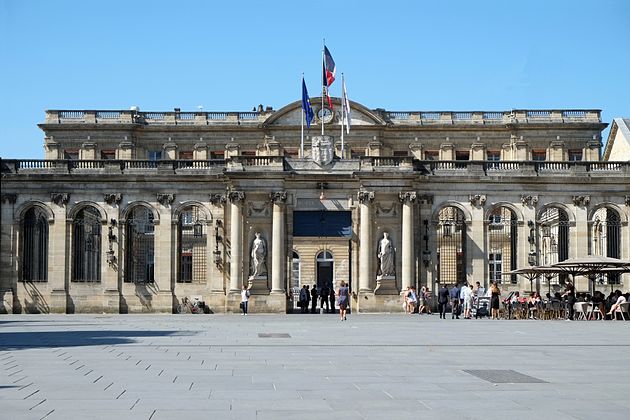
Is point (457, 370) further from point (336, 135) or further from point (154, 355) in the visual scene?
point (336, 135)

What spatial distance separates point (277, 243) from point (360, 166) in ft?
18.3

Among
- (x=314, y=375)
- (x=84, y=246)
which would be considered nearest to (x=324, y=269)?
(x=84, y=246)

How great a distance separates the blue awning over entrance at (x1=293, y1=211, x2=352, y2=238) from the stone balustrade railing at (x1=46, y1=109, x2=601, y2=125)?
2514 cm

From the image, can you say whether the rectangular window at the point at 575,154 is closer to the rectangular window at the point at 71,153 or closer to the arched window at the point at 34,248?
the rectangular window at the point at 71,153

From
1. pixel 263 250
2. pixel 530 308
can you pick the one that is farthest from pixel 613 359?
pixel 263 250

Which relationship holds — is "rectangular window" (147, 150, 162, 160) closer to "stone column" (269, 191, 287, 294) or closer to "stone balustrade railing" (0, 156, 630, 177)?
"stone balustrade railing" (0, 156, 630, 177)

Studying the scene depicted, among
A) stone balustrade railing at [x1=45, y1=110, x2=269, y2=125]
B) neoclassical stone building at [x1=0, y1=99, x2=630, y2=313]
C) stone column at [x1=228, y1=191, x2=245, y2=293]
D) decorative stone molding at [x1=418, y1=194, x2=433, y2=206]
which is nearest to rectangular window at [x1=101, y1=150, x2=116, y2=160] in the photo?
stone balustrade railing at [x1=45, y1=110, x2=269, y2=125]

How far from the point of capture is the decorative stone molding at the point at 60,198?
48.8 m

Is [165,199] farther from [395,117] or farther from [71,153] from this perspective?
[395,117]

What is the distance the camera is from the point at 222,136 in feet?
238

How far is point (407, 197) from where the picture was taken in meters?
47.6

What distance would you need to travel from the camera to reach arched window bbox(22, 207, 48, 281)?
49.2 metres

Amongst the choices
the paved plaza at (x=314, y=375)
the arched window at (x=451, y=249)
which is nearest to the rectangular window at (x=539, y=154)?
the arched window at (x=451, y=249)

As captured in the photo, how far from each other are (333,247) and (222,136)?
11.7 m
